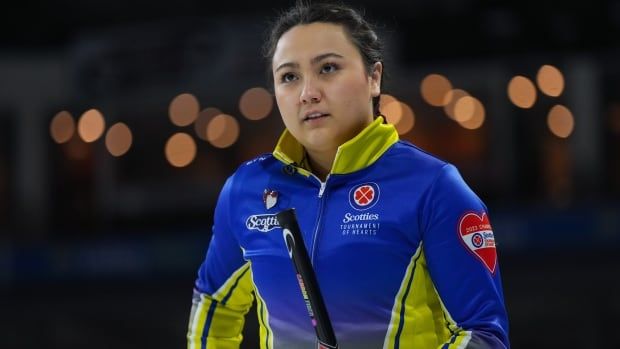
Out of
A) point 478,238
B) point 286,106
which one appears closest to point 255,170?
point 286,106

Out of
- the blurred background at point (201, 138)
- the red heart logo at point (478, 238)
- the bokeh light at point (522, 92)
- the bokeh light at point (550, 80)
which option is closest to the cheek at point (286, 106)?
the red heart logo at point (478, 238)

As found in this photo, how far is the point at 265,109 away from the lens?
12234 millimetres

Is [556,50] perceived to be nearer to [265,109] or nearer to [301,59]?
[265,109]

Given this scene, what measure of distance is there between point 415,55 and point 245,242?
9.71 m

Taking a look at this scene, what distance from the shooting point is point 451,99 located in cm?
1183

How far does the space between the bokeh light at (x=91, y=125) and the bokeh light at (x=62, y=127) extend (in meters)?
0.18

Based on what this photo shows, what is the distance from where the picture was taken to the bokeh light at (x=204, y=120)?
491 inches

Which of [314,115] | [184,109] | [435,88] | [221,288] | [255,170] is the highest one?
[435,88]

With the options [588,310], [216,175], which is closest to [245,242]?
[588,310]

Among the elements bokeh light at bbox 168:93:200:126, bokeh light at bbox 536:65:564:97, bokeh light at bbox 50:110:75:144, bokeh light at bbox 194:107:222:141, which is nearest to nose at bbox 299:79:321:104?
bokeh light at bbox 536:65:564:97

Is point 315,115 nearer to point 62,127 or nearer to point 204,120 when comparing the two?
point 204,120

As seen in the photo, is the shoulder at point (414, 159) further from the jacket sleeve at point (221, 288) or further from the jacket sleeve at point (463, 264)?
the jacket sleeve at point (221, 288)

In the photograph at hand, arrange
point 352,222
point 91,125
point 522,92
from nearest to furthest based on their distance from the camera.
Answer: point 352,222
point 522,92
point 91,125

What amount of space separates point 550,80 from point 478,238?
968 centimetres
